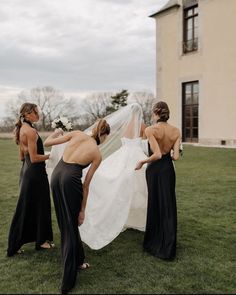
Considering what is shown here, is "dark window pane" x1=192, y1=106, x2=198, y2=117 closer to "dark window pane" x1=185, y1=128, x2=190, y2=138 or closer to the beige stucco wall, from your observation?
the beige stucco wall

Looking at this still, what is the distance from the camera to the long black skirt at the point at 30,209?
16.7 feet

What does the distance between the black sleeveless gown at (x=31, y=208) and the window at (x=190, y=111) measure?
2214 cm

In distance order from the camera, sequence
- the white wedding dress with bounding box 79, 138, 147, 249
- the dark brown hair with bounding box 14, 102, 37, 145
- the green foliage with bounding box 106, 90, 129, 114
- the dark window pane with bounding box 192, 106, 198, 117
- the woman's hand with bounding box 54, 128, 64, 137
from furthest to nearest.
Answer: the green foliage with bounding box 106, 90, 129, 114 < the dark window pane with bounding box 192, 106, 198, 117 < the white wedding dress with bounding box 79, 138, 147, 249 < the dark brown hair with bounding box 14, 102, 37, 145 < the woman's hand with bounding box 54, 128, 64, 137

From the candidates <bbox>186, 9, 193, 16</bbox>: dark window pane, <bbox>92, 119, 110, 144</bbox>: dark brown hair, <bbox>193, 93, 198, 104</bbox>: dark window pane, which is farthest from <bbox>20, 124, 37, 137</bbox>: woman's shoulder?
<bbox>186, 9, 193, 16</bbox>: dark window pane

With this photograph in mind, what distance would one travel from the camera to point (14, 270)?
461cm

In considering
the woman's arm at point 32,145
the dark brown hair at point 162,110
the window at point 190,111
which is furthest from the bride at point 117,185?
the window at point 190,111

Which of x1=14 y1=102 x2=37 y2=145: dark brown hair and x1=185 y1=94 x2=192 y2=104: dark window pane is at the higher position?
x1=185 y1=94 x2=192 y2=104: dark window pane

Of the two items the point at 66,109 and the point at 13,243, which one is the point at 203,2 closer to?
the point at 13,243

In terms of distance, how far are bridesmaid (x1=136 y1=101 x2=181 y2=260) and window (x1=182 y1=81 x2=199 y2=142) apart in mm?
21804

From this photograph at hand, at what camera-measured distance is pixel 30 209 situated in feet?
17.0

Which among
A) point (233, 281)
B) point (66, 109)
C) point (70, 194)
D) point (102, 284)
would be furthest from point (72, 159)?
point (66, 109)

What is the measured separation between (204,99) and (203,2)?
6348mm

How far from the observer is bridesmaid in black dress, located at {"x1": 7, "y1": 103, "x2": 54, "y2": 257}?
4.95m

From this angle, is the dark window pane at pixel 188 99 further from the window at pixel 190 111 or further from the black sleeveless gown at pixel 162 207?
the black sleeveless gown at pixel 162 207
